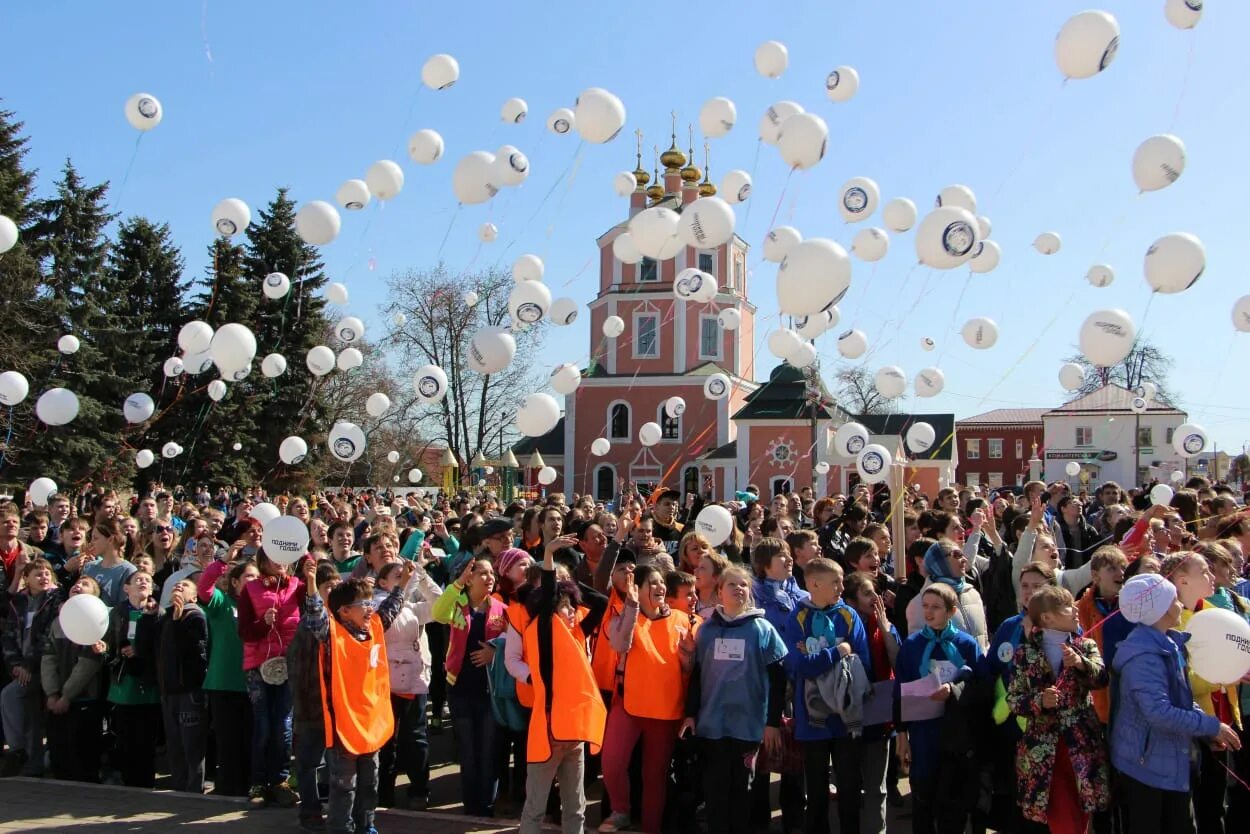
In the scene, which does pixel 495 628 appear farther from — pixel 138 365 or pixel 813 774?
pixel 138 365

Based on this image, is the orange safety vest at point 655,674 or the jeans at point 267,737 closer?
the orange safety vest at point 655,674

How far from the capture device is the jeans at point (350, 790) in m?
5.68

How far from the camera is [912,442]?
57.5ft

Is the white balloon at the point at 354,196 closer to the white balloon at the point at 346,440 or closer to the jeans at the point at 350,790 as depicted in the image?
the white balloon at the point at 346,440

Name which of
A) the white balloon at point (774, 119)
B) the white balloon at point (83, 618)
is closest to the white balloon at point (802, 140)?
the white balloon at point (774, 119)

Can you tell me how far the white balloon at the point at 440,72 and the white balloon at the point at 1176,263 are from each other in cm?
776

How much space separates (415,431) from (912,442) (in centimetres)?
4307

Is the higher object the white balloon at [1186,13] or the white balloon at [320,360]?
the white balloon at [1186,13]

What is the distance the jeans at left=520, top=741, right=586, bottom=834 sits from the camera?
5.53 meters

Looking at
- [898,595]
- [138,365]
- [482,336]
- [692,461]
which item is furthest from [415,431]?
[898,595]

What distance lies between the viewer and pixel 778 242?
40.8ft

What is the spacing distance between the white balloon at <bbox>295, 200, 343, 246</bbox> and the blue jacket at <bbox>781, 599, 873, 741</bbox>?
8547 millimetres

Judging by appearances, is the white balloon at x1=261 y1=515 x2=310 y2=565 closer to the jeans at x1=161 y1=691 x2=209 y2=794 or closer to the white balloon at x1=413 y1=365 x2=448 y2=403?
the jeans at x1=161 y1=691 x2=209 y2=794

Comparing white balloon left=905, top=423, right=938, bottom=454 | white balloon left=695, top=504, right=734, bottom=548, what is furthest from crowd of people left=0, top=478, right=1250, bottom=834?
white balloon left=905, top=423, right=938, bottom=454
